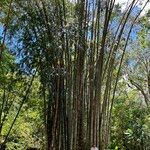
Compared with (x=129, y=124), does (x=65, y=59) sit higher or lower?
lower

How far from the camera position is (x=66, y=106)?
6.79 metres

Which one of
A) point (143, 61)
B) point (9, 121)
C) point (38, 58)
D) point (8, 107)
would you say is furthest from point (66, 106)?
point (143, 61)

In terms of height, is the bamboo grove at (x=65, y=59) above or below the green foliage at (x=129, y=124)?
below

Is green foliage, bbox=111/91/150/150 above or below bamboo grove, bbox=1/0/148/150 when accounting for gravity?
above

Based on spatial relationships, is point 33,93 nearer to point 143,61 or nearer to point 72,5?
point 72,5

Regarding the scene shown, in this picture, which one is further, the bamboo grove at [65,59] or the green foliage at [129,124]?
the green foliage at [129,124]

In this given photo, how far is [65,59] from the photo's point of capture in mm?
6961

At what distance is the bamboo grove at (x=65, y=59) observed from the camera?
22.1ft

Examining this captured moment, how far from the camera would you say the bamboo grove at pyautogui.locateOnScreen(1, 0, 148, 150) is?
6.75 m

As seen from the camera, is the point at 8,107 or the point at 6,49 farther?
the point at 8,107

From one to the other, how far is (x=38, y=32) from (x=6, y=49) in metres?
0.76

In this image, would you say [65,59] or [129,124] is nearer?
[65,59]

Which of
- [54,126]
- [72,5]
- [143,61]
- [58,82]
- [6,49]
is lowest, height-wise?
[54,126]

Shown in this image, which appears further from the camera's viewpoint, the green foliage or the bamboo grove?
the green foliage
